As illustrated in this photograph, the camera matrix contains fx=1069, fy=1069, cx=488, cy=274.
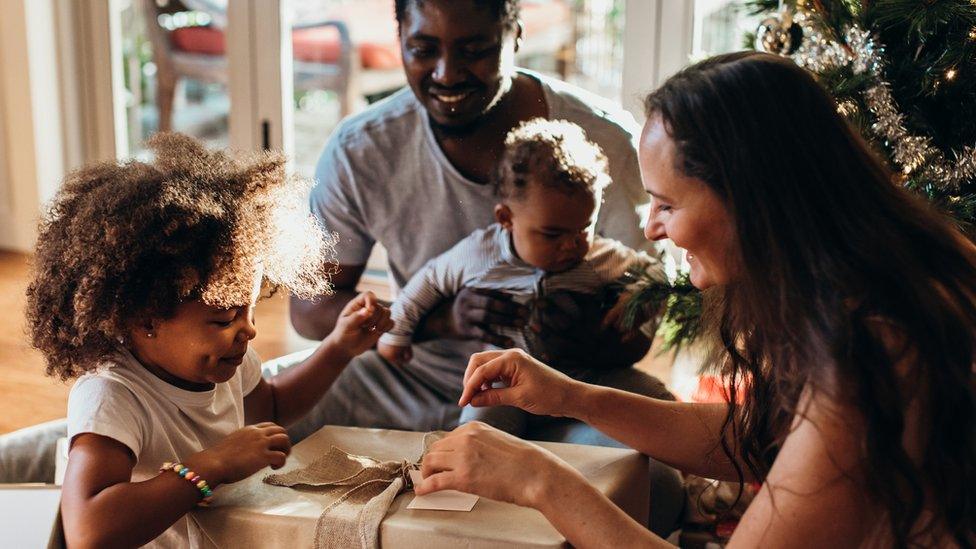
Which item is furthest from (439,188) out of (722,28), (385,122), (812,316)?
(722,28)

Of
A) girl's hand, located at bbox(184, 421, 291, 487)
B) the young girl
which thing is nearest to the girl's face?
the young girl

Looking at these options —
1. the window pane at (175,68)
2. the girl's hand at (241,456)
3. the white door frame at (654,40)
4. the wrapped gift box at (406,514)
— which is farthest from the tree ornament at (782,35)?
the window pane at (175,68)

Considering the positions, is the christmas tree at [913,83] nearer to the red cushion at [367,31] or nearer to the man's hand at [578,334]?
the man's hand at [578,334]

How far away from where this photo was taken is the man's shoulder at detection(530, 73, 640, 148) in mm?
1643

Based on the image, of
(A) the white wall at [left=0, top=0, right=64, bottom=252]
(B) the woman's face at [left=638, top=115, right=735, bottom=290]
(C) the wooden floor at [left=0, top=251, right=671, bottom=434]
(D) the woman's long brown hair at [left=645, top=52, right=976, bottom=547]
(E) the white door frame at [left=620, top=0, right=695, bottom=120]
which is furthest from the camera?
(A) the white wall at [left=0, top=0, right=64, bottom=252]

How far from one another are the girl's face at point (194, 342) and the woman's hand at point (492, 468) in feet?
1.07

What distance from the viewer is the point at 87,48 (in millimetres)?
3725

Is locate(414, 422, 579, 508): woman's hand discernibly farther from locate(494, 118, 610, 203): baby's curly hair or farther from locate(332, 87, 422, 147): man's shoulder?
locate(332, 87, 422, 147): man's shoulder

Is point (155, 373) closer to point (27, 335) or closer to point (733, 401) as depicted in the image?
point (27, 335)

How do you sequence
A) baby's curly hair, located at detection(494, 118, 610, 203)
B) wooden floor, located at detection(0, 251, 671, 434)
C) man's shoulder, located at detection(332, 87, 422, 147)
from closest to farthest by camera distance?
baby's curly hair, located at detection(494, 118, 610, 203), man's shoulder, located at detection(332, 87, 422, 147), wooden floor, located at detection(0, 251, 671, 434)

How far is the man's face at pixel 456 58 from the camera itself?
162 centimetres

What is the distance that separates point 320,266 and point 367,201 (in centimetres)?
29

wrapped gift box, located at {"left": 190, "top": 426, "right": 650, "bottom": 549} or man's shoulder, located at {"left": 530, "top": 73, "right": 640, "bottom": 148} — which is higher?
man's shoulder, located at {"left": 530, "top": 73, "right": 640, "bottom": 148}

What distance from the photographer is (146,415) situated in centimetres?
122
